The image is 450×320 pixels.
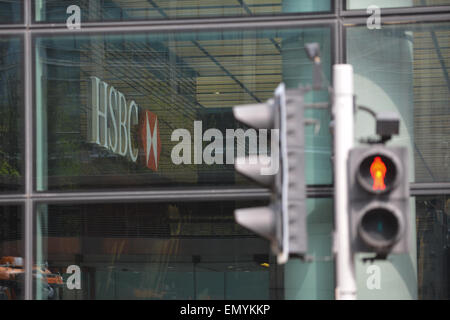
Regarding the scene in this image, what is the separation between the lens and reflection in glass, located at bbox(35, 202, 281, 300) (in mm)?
8266

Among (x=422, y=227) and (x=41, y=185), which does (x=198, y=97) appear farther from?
(x=422, y=227)

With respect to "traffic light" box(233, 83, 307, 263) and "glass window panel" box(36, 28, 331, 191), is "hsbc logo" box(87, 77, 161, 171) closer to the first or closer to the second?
"glass window panel" box(36, 28, 331, 191)

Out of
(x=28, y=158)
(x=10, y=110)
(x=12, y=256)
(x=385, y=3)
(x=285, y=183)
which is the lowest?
(x=12, y=256)

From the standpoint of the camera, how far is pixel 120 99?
868cm

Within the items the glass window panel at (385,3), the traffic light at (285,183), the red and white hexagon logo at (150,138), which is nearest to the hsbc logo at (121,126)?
the red and white hexagon logo at (150,138)

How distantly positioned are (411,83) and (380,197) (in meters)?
3.58

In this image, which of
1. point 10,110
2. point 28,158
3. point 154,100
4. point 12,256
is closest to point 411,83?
point 154,100

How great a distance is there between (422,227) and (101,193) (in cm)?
420

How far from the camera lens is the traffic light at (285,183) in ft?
16.9

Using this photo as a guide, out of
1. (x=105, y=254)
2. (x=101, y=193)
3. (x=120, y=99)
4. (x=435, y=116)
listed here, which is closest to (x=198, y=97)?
(x=120, y=99)

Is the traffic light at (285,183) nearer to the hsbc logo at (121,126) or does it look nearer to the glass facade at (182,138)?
the glass facade at (182,138)

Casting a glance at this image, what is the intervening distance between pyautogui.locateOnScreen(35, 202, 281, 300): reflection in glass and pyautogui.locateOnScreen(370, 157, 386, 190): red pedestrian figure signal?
3.24 meters

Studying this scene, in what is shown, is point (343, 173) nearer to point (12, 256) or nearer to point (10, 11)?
point (12, 256)

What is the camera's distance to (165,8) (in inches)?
342
